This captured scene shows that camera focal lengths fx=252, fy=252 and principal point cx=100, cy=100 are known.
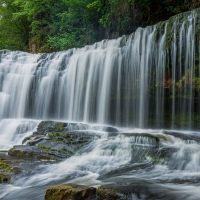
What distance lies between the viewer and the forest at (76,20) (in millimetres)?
14904

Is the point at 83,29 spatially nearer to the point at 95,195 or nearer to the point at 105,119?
the point at 105,119

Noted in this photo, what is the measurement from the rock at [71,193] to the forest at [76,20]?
11.7 metres

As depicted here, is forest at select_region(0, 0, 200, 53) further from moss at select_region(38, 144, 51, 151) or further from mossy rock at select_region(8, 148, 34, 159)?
mossy rock at select_region(8, 148, 34, 159)

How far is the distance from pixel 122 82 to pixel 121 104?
1.02 m

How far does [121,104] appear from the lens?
11.7m

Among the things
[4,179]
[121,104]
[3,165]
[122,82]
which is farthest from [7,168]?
[122,82]

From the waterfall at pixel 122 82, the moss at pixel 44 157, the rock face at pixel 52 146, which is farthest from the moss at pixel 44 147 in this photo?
the waterfall at pixel 122 82

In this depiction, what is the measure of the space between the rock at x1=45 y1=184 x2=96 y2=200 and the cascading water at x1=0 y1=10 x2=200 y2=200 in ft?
2.63

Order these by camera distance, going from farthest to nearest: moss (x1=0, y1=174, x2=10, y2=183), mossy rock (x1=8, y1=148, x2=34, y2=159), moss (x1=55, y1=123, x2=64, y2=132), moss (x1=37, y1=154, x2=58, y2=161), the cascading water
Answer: moss (x1=55, y1=123, x2=64, y2=132) → mossy rock (x1=8, y1=148, x2=34, y2=159) → moss (x1=37, y1=154, x2=58, y2=161) → the cascading water → moss (x1=0, y1=174, x2=10, y2=183)

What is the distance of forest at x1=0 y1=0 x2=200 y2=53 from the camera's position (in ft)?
48.9

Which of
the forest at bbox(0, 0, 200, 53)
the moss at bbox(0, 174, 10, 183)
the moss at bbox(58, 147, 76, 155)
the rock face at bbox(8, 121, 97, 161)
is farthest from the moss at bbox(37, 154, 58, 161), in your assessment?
the forest at bbox(0, 0, 200, 53)

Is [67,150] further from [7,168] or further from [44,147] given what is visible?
[7,168]

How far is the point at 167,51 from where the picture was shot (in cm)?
1038

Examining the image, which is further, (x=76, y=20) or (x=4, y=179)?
(x=76, y=20)
